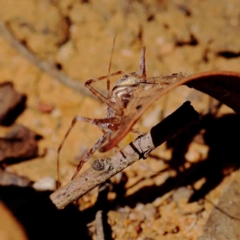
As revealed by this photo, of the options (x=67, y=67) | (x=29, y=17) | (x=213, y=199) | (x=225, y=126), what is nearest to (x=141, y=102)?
(x=213, y=199)

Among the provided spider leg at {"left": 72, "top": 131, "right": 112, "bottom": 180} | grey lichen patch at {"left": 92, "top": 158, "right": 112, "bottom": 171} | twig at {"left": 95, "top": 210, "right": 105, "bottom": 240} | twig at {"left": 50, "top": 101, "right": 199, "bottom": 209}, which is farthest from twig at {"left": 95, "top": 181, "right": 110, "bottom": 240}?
grey lichen patch at {"left": 92, "top": 158, "right": 112, "bottom": 171}

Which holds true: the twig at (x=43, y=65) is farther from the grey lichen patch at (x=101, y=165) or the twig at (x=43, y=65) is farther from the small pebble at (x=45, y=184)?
the grey lichen patch at (x=101, y=165)

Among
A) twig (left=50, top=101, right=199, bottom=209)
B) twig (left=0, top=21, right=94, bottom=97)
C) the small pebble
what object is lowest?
twig (left=50, top=101, right=199, bottom=209)

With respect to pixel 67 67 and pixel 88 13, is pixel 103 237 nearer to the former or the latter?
pixel 67 67

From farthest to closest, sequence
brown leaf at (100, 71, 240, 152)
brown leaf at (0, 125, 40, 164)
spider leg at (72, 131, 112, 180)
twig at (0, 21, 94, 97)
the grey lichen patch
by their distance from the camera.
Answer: twig at (0, 21, 94, 97)
brown leaf at (0, 125, 40, 164)
spider leg at (72, 131, 112, 180)
the grey lichen patch
brown leaf at (100, 71, 240, 152)

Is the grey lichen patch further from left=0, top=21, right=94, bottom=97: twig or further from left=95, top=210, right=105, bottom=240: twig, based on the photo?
left=0, top=21, right=94, bottom=97: twig

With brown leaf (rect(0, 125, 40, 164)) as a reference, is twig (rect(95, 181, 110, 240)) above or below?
below

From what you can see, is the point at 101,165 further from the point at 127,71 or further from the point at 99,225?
the point at 127,71
